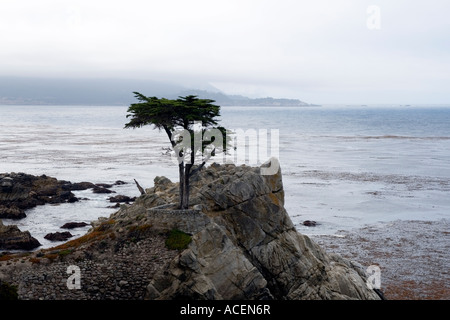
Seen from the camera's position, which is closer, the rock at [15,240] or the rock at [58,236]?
the rock at [15,240]

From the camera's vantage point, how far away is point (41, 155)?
9406cm

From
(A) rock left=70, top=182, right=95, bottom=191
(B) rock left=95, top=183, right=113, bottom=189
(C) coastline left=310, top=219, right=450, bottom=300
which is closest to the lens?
(C) coastline left=310, top=219, right=450, bottom=300

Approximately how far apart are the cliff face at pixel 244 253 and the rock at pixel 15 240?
1088 cm

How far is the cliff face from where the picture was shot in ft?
76.4

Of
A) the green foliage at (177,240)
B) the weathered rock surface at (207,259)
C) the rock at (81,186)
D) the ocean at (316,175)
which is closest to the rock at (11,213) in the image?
the ocean at (316,175)

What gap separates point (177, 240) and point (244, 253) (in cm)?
380

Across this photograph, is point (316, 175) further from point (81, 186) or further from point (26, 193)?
point (26, 193)

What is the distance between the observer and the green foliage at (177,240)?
973 inches

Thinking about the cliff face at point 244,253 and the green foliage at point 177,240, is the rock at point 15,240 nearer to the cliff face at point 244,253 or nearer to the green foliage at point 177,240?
the cliff face at point 244,253

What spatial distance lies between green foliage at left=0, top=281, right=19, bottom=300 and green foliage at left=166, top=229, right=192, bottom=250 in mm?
7038

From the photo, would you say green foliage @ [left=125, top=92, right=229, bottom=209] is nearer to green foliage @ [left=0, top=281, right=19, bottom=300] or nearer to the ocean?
the ocean

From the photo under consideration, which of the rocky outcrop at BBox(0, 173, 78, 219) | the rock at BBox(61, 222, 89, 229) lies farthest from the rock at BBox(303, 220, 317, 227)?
the rocky outcrop at BBox(0, 173, 78, 219)

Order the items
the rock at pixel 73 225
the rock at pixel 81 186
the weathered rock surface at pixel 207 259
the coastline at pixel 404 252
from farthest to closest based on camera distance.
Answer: the rock at pixel 81 186 < the rock at pixel 73 225 < the coastline at pixel 404 252 < the weathered rock surface at pixel 207 259
